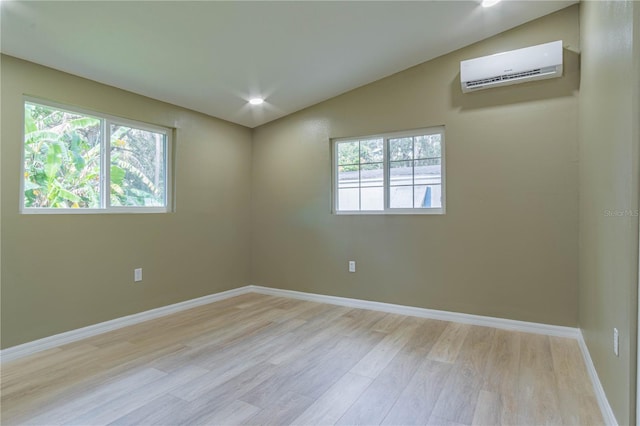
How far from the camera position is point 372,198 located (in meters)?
3.90

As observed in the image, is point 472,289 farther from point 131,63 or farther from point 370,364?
point 131,63

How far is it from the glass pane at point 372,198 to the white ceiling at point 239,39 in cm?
121

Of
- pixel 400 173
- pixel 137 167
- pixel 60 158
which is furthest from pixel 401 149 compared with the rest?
pixel 60 158

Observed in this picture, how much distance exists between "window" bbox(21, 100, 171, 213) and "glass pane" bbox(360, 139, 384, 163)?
2.16 meters

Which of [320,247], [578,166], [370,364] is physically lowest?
[370,364]

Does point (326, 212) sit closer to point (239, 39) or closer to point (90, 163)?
point (239, 39)

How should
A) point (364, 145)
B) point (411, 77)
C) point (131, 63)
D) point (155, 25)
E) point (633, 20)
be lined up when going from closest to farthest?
point (633, 20) < point (155, 25) < point (131, 63) < point (411, 77) < point (364, 145)

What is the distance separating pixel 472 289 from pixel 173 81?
3402 millimetres

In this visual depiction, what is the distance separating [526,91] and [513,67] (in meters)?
0.25

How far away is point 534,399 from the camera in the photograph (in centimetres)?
194

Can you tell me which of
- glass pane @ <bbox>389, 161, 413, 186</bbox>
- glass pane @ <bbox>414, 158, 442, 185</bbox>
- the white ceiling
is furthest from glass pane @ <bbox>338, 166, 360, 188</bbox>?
the white ceiling

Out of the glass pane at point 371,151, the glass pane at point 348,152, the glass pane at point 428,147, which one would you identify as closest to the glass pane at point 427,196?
the glass pane at point 428,147

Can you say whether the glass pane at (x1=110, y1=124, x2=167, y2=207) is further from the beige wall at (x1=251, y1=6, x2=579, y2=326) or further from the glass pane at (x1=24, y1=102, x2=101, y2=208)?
the beige wall at (x1=251, y1=6, x2=579, y2=326)

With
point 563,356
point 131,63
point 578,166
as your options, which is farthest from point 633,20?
point 131,63
